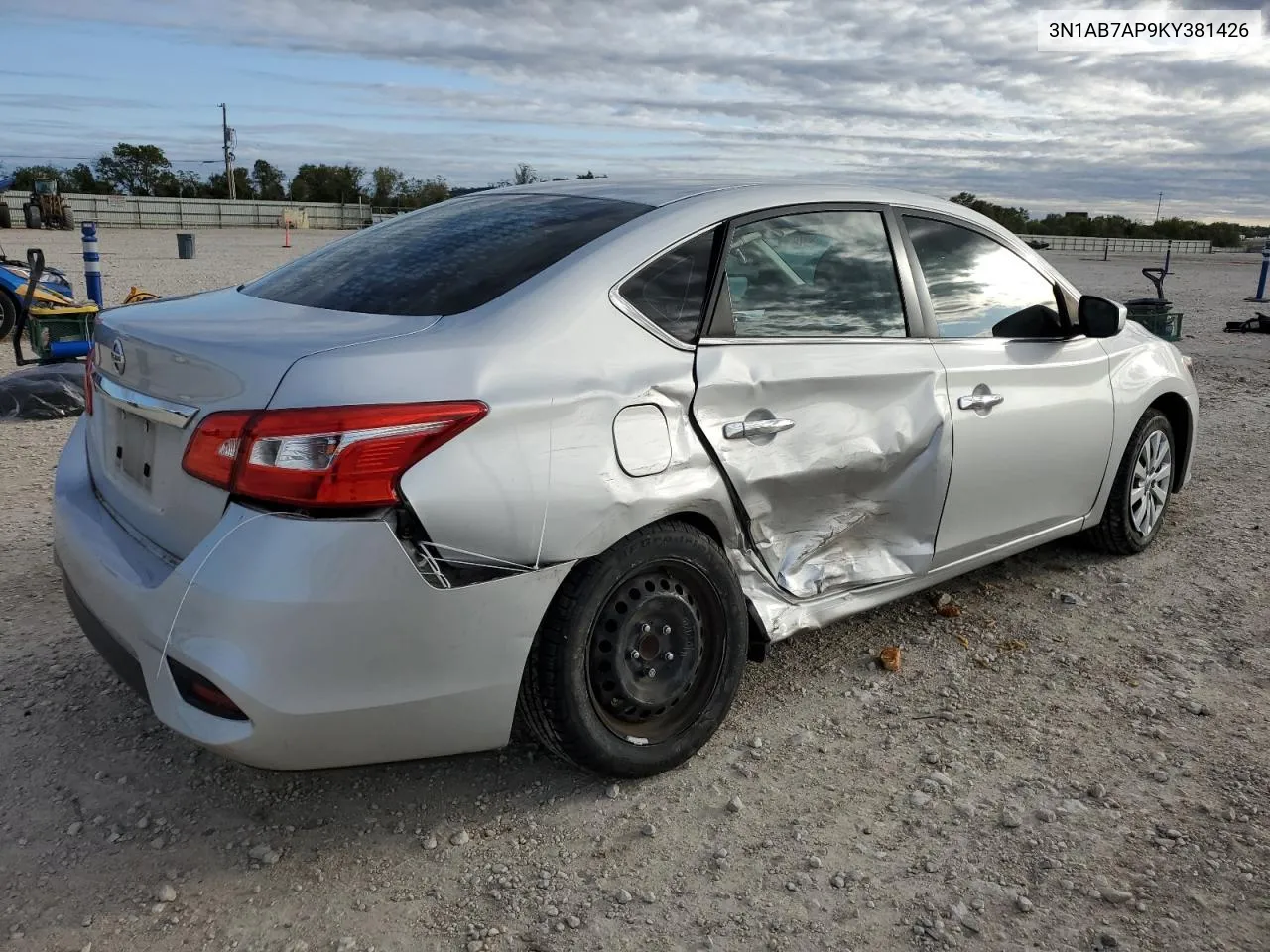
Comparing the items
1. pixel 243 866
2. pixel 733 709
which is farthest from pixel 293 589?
pixel 733 709

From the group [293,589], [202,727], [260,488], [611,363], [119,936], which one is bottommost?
[119,936]

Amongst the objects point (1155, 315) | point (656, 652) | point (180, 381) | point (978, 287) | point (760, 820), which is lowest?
point (760, 820)

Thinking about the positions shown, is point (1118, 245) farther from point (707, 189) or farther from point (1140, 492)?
point (707, 189)

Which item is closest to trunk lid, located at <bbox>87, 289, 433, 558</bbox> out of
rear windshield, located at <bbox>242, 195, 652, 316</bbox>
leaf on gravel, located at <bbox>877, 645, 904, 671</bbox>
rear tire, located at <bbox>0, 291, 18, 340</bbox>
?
rear windshield, located at <bbox>242, 195, 652, 316</bbox>

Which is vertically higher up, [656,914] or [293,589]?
[293,589]

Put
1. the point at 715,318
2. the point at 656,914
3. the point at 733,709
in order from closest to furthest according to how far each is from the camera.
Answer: the point at 656,914, the point at 715,318, the point at 733,709

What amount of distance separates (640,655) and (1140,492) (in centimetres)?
301

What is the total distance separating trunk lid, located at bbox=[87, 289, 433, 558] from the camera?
2422 mm

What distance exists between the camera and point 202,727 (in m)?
2.41

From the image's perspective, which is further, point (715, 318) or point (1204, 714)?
point (1204, 714)

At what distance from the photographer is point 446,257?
3.05 meters

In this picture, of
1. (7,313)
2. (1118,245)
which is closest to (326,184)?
(1118,245)

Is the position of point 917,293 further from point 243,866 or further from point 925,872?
point 243,866

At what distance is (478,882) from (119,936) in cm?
80
